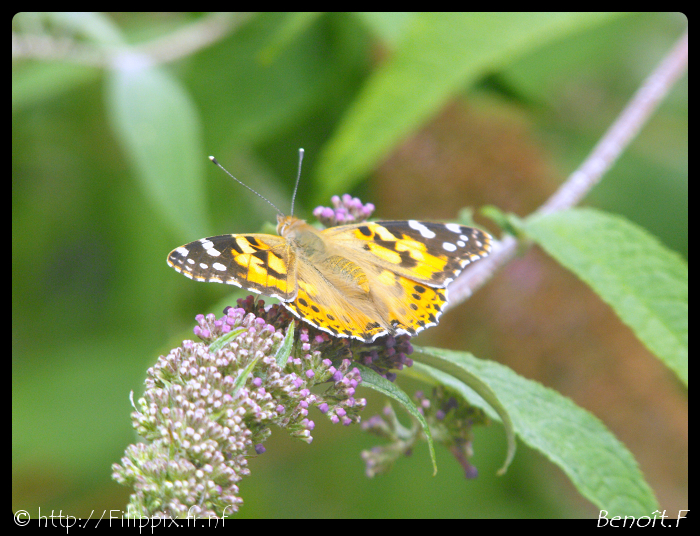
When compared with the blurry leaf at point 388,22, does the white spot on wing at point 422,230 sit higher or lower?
lower

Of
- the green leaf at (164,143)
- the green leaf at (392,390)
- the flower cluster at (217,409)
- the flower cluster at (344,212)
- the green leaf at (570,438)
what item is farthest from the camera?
the green leaf at (164,143)

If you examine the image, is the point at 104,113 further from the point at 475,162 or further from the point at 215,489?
the point at 215,489

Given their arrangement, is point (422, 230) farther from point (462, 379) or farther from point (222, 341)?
point (222, 341)

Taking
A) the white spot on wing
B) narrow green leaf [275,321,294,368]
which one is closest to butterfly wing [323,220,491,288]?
the white spot on wing

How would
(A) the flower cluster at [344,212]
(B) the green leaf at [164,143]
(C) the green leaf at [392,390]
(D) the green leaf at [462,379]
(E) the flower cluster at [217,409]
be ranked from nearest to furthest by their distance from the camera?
(E) the flower cluster at [217,409] → (C) the green leaf at [392,390] → (D) the green leaf at [462,379] → (A) the flower cluster at [344,212] → (B) the green leaf at [164,143]

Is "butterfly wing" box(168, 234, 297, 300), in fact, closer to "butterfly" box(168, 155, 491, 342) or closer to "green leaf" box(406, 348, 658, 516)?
"butterfly" box(168, 155, 491, 342)

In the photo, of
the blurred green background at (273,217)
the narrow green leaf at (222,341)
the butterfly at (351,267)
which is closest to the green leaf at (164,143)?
the blurred green background at (273,217)

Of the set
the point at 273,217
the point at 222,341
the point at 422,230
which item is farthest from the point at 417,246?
the point at 273,217

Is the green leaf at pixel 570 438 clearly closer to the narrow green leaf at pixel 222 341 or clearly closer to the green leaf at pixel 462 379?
the green leaf at pixel 462 379
